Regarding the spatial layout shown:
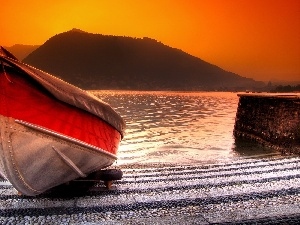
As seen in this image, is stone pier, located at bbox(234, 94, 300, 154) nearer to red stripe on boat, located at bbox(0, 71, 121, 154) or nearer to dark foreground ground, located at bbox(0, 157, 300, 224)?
dark foreground ground, located at bbox(0, 157, 300, 224)

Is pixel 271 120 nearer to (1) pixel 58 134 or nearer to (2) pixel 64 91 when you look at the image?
(2) pixel 64 91

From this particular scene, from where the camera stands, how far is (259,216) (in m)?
4.12

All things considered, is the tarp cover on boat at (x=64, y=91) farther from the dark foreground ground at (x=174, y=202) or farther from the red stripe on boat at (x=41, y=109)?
the dark foreground ground at (x=174, y=202)

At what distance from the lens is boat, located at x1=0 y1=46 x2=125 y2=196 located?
14.4ft

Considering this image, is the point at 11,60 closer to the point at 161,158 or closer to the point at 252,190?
the point at 252,190

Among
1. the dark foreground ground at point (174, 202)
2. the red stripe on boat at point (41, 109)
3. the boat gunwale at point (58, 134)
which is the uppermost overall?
the red stripe on boat at point (41, 109)

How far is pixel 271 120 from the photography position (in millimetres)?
17672

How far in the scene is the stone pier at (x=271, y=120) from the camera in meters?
14.7

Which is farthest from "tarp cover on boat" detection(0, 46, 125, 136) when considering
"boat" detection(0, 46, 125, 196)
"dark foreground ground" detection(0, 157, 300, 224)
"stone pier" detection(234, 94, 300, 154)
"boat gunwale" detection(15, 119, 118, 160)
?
"stone pier" detection(234, 94, 300, 154)

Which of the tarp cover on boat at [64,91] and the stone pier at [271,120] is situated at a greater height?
the tarp cover on boat at [64,91]

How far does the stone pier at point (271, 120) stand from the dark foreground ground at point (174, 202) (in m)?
8.83

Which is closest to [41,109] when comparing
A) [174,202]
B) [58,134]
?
[58,134]

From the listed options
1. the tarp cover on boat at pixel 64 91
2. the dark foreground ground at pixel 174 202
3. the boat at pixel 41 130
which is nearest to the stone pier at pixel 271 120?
the dark foreground ground at pixel 174 202

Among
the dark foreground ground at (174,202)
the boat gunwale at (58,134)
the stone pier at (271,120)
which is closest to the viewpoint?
the dark foreground ground at (174,202)
